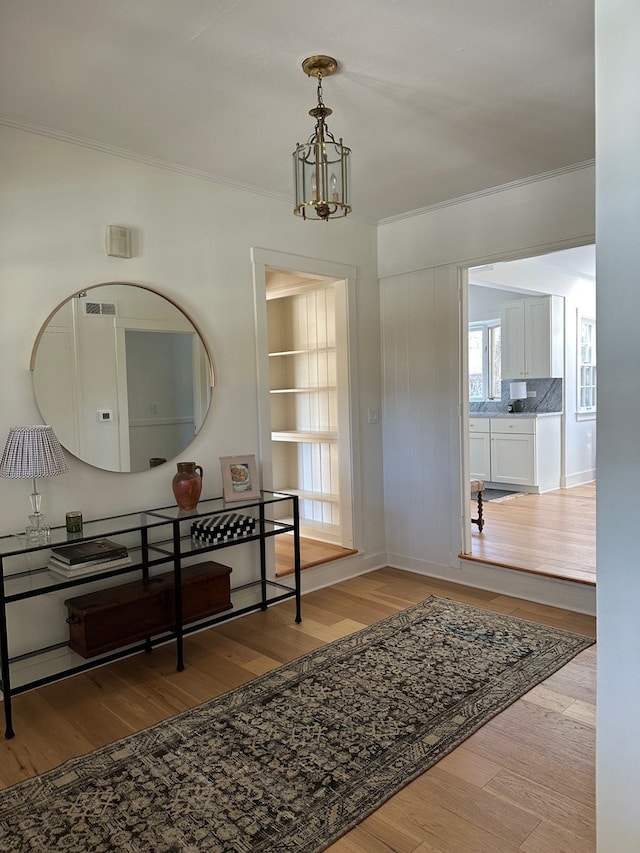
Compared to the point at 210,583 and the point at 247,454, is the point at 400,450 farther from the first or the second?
the point at 210,583

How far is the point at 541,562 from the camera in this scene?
4.31m

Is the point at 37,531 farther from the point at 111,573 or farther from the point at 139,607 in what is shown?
the point at 139,607

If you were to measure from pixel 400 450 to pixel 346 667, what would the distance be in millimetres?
2018

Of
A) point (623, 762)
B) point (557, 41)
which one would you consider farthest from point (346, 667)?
point (557, 41)

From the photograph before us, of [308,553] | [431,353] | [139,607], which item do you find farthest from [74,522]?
[431,353]

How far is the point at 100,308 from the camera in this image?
3152 mm

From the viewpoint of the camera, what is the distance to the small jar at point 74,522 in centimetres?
288

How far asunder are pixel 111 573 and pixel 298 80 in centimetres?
235

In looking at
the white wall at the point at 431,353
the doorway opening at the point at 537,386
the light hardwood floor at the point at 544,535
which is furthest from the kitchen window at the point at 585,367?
the white wall at the point at 431,353

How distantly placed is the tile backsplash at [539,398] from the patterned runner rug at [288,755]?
16.2 ft

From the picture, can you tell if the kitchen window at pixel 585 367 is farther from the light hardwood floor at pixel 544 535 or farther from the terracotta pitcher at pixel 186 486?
the terracotta pitcher at pixel 186 486

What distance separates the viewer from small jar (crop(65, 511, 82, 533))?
2885 millimetres

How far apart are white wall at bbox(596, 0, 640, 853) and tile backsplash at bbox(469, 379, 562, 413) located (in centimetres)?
679

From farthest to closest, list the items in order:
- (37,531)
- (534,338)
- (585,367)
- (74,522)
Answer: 1. (585,367)
2. (534,338)
3. (74,522)
4. (37,531)
